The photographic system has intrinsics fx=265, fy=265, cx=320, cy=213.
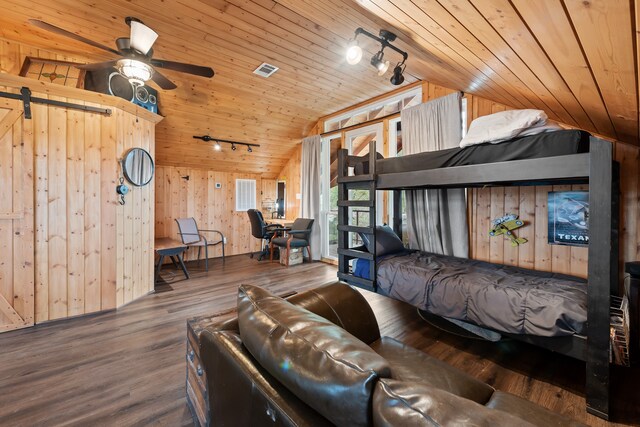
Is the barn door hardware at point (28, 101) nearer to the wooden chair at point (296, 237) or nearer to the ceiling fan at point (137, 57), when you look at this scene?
the ceiling fan at point (137, 57)

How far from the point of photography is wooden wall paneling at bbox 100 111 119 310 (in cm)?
302

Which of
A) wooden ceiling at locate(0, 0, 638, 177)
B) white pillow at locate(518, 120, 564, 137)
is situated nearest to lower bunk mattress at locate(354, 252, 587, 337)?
white pillow at locate(518, 120, 564, 137)

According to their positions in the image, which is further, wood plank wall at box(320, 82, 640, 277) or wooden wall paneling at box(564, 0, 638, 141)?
wood plank wall at box(320, 82, 640, 277)

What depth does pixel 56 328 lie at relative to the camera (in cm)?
262

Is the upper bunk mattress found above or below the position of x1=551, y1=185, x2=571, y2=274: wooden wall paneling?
above

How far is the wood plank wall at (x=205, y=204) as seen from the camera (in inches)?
210

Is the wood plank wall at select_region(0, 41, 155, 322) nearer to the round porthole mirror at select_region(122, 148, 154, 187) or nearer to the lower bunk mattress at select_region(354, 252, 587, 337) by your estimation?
the round porthole mirror at select_region(122, 148, 154, 187)

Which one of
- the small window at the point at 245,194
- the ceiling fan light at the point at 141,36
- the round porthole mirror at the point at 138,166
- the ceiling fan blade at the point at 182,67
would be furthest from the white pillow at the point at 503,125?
the small window at the point at 245,194

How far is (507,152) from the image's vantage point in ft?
6.88

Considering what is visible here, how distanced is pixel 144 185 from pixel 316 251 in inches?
128

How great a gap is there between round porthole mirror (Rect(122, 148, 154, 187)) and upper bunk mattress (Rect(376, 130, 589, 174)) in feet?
10.3

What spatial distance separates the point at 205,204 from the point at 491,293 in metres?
5.46

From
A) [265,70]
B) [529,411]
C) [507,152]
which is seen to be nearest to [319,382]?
[529,411]

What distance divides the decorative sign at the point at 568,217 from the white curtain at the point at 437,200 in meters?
0.81
